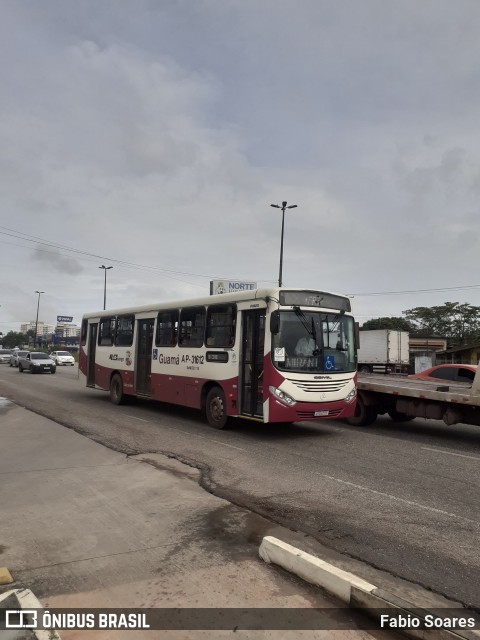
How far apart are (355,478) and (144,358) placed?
851 centimetres

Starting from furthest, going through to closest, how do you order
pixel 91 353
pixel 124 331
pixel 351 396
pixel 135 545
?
pixel 91 353
pixel 124 331
pixel 351 396
pixel 135 545

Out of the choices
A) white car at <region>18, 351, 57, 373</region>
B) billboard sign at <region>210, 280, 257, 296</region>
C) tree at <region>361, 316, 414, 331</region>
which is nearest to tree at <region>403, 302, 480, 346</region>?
tree at <region>361, 316, 414, 331</region>

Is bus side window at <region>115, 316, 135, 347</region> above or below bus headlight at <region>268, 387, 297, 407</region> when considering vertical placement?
above

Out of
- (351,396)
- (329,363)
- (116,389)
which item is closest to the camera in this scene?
(329,363)

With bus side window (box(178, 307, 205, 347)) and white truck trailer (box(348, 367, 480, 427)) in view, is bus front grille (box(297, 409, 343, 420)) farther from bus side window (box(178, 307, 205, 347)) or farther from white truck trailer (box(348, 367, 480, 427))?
bus side window (box(178, 307, 205, 347))

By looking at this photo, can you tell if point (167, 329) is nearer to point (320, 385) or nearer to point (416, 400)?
point (320, 385)

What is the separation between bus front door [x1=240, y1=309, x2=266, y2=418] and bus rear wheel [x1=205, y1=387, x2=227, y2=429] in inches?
29.6

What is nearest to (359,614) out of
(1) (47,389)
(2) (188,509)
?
(2) (188,509)

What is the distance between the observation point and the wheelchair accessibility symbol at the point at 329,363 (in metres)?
10.4

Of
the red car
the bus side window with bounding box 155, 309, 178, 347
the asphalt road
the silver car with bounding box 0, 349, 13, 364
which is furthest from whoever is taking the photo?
the silver car with bounding box 0, 349, 13, 364

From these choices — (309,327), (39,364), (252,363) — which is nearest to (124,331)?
(252,363)

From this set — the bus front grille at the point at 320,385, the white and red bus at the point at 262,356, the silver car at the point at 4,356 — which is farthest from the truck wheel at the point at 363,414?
the silver car at the point at 4,356

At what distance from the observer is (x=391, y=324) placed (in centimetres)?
8069

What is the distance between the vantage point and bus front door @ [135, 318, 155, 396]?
14.2 metres
